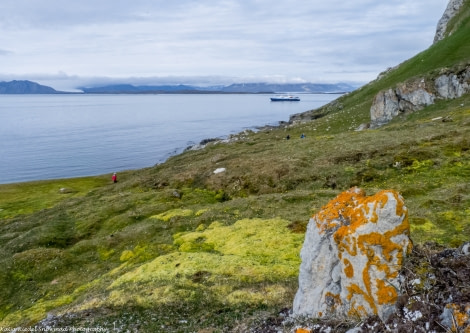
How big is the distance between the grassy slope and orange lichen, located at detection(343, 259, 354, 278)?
22.4ft

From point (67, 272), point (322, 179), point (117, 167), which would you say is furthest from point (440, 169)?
point (117, 167)

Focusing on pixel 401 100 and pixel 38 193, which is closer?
pixel 38 193

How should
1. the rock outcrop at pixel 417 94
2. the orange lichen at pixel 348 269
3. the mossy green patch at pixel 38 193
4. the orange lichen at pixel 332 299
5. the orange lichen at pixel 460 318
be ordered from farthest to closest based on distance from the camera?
the rock outcrop at pixel 417 94, the mossy green patch at pixel 38 193, the orange lichen at pixel 332 299, the orange lichen at pixel 348 269, the orange lichen at pixel 460 318

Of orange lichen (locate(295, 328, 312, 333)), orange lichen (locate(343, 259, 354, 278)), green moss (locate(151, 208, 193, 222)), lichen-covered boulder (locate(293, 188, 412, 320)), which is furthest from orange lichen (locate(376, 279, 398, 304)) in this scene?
green moss (locate(151, 208, 193, 222))

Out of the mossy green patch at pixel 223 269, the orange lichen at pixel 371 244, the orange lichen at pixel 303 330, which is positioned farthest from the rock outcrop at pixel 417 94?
the orange lichen at pixel 303 330

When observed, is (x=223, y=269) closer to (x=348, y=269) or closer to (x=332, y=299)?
(x=332, y=299)

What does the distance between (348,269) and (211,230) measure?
25.4 metres

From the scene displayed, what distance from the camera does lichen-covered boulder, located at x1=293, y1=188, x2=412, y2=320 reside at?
12.7 m

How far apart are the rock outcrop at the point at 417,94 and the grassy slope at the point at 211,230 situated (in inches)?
1076

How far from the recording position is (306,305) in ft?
50.1

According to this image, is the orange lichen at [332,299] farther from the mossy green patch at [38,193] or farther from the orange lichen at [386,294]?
the mossy green patch at [38,193]

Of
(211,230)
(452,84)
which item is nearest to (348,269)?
(211,230)

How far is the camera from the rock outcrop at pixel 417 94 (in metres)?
93.2

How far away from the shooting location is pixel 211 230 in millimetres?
38250
